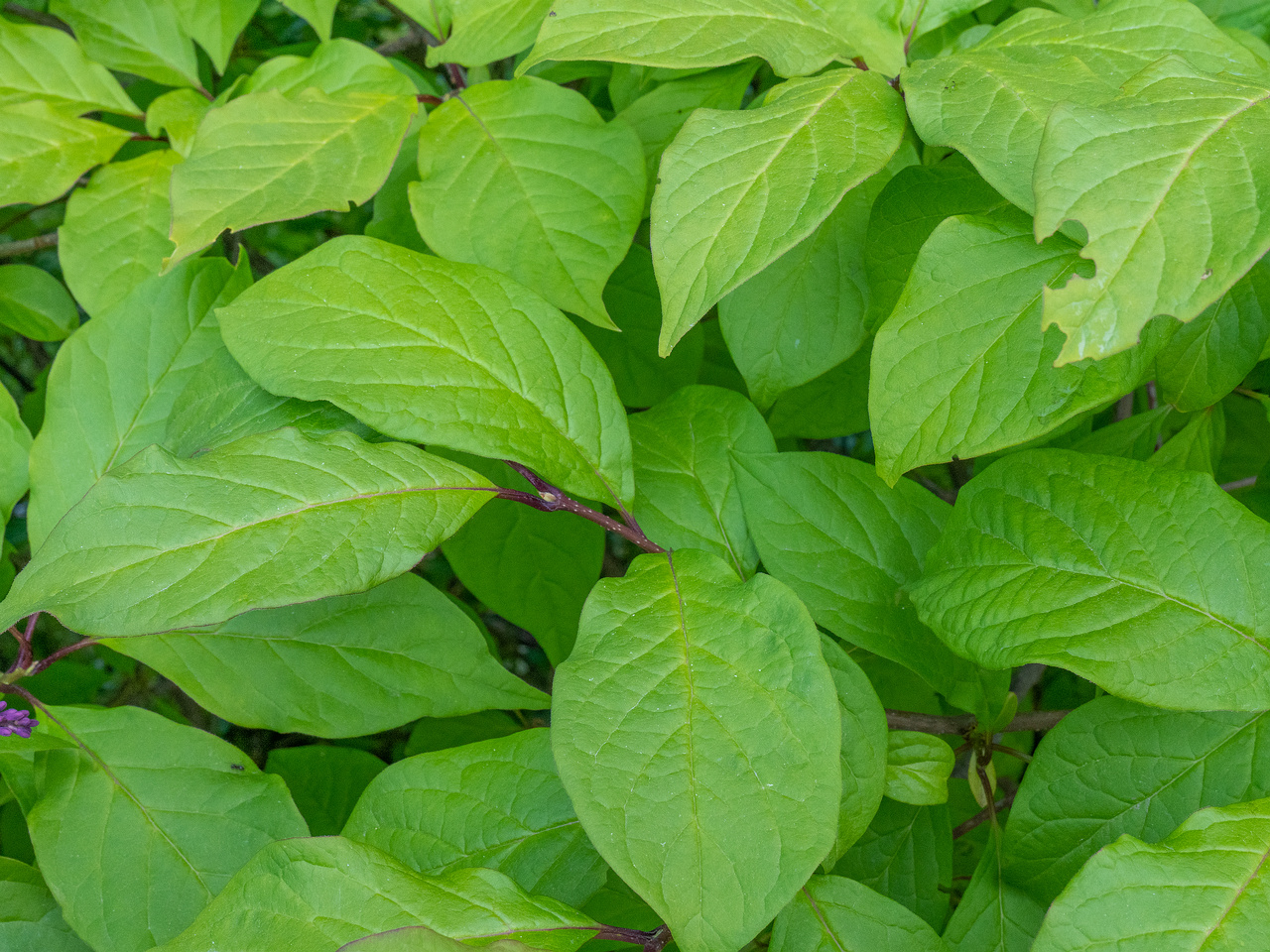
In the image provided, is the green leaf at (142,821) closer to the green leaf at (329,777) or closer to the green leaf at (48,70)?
the green leaf at (329,777)

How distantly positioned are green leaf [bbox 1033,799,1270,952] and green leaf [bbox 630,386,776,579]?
40cm

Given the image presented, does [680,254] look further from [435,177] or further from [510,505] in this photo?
[510,505]

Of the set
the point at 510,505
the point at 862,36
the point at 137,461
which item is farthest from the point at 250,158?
the point at 862,36

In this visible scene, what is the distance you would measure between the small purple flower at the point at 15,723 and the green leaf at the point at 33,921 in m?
0.15

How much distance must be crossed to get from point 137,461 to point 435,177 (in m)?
0.44

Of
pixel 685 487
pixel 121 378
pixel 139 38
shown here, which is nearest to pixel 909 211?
pixel 685 487

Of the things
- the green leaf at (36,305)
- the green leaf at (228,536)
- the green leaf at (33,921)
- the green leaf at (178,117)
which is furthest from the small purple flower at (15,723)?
the green leaf at (36,305)

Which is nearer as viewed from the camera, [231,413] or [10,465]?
[231,413]

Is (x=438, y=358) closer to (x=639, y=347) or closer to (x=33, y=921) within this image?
(x=639, y=347)

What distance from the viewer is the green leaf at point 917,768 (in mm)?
870

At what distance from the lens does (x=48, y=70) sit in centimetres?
119

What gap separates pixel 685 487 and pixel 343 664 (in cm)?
39

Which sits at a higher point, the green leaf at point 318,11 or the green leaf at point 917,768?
the green leaf at point 318,11

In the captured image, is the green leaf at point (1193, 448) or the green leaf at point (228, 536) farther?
the green leaf at point (1193, 448)
